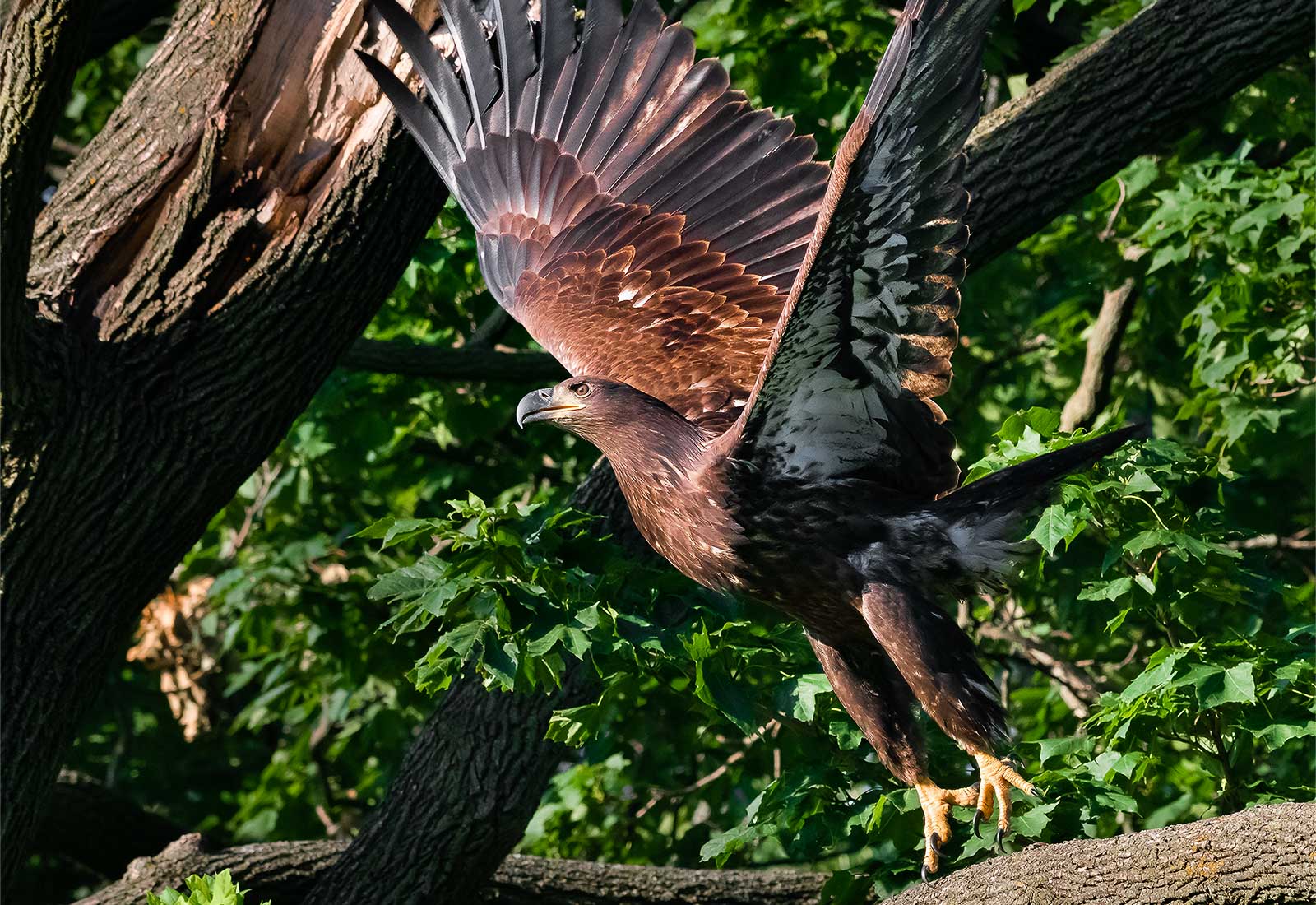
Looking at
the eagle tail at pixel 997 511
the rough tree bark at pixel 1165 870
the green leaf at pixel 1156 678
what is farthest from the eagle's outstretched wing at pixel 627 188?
the rough tree bark at pixel 1165 870

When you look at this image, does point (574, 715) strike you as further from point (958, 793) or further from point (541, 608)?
point (958, 793)

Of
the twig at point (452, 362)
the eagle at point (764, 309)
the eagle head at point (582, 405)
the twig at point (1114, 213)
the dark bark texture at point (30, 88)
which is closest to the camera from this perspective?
the dark bark texture at point (30, 88)

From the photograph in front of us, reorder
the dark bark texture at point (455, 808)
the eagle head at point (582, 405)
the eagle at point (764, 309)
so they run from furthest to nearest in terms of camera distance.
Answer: the dark bark texture at point (455, 808) → the eagle head at point (582, 405) → the eagle at point (764, 309)

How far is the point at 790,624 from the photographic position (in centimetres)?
420

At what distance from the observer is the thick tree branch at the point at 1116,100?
4.42 meters

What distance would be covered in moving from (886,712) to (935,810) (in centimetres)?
27

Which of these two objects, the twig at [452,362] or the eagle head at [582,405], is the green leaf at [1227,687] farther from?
the twig at [452,362]

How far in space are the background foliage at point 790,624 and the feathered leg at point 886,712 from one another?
78 millimetres

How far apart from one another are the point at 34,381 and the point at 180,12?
3.74ft

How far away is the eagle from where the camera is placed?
338cm

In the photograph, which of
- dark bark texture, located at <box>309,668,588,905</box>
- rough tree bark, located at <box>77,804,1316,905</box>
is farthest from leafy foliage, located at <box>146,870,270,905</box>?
rough tree bark, located at <box>77,804,1316,905</box>

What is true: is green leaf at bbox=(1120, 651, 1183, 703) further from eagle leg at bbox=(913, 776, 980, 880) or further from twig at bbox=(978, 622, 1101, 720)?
twig at bbox=(978, 622, 1101, 720)

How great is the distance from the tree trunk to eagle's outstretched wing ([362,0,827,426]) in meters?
0.33

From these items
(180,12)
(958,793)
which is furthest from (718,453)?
(180,12)
